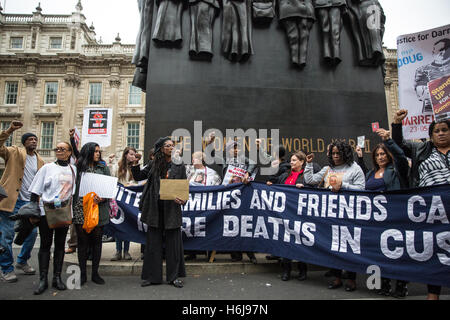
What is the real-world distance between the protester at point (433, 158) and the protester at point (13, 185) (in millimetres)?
5487

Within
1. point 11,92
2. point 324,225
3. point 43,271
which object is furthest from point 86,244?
point 11,92

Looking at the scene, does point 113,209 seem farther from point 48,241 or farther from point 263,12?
point 263,12

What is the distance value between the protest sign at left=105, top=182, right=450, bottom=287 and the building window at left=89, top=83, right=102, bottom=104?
1115 inches

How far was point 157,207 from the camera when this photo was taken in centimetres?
394

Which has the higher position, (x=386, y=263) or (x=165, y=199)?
(x=165, y=199)

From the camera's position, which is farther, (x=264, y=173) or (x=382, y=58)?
(x=382, y=58)

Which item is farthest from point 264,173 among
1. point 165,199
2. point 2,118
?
point 2,118

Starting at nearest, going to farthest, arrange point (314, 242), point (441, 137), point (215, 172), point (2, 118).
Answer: point (441, 137) < point (314, 242) < point (215, 172) < point (2, 118)

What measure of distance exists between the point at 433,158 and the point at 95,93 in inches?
1272

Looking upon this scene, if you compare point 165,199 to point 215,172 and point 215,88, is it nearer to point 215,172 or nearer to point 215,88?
point 215,172

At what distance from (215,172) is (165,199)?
1.87m

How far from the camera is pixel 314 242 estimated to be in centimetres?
408

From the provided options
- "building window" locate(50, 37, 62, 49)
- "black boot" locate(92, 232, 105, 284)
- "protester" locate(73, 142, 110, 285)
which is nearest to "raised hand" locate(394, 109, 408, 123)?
"protester" locate(73, 142, 110, 285)

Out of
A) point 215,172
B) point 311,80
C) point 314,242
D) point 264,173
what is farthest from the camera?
point 311,80
